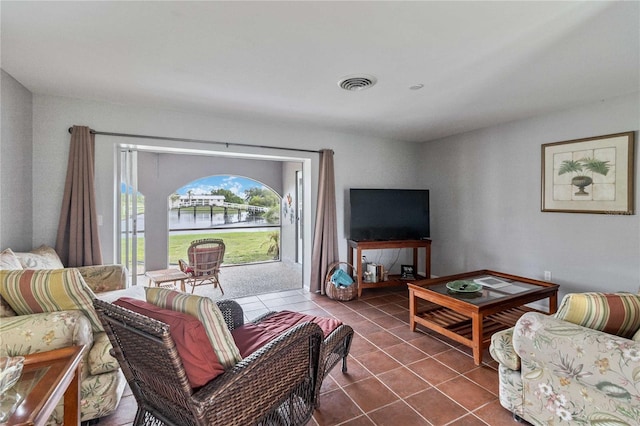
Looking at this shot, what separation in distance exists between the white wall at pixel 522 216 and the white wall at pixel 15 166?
508 cm

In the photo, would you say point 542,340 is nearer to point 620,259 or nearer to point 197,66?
point 620,259

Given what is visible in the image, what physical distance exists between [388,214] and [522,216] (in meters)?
1.66

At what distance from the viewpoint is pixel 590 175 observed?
3.18m

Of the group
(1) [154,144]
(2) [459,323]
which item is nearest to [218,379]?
(2) [459,323]

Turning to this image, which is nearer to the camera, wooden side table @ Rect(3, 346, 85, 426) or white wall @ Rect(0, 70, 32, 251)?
wooden side table @ Rect(3, 346, 85, 426)

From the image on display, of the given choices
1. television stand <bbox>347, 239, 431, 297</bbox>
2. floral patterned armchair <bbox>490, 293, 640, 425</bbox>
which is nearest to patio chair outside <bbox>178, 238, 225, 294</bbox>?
television stand <bbox>347, 239, 431, 297</bbox>

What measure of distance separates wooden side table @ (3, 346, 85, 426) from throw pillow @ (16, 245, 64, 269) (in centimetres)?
139

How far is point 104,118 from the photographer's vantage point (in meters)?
3.15

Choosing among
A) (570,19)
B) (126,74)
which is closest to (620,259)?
(570,19)

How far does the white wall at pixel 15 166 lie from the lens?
7.92ft

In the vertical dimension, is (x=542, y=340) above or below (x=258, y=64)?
below

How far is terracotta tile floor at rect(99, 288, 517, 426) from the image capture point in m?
1.83

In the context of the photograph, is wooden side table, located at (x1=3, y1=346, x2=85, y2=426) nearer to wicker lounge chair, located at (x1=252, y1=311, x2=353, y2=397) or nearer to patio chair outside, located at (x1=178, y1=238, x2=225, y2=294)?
wicker lounge chair, located at (x1=252, y1=311, x2=353, y2=397)

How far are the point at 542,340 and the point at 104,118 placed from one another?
408 centimetres
